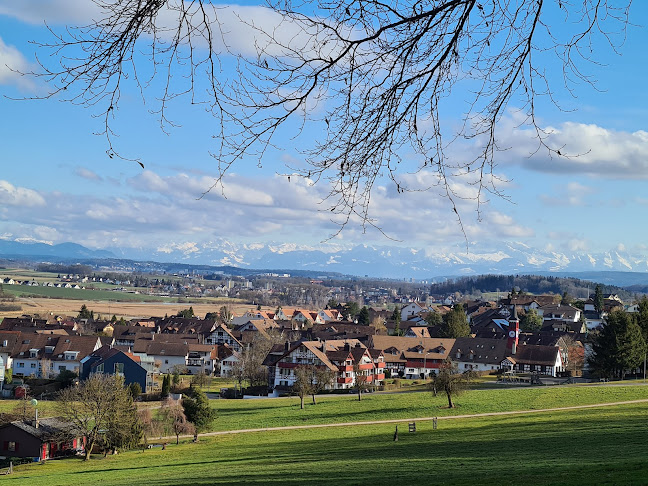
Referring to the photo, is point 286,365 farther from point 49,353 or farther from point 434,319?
point 434,319

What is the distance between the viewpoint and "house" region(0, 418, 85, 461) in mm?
37250

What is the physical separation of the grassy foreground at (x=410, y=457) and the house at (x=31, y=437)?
122 cm

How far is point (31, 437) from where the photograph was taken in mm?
37219

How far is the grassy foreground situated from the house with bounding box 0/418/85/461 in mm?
1224

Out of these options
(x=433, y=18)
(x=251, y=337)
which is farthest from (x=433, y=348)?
(x=433, y=18)

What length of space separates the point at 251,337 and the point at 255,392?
30.2 m

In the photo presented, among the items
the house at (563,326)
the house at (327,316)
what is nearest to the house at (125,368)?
the house at (563,326)

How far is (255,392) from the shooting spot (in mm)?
64688

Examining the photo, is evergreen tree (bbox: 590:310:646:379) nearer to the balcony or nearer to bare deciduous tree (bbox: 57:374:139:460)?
the balcony

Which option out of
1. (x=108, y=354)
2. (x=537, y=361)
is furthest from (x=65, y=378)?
(x=537, y=361)

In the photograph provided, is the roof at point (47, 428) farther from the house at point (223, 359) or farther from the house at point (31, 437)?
the house at point (223, 359)

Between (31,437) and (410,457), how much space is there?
20.8m

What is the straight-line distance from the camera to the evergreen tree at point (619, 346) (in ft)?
201

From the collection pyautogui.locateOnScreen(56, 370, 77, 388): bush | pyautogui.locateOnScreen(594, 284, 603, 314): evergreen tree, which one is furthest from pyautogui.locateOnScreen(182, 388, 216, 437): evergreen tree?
pyautogui.locateOnScreen(594, 284, 603, 314): evergreen tree
